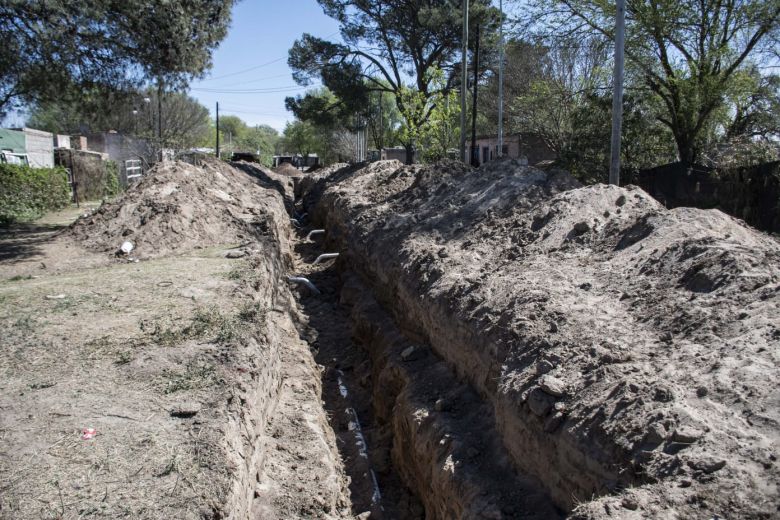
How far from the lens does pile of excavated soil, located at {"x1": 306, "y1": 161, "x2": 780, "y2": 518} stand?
3055 millimetres

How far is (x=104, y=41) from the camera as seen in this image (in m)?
12.4

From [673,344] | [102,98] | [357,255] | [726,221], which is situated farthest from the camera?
[102,98]

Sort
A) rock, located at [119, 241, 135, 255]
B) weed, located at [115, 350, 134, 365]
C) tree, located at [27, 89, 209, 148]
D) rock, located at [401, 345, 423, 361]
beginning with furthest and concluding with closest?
tree, located at [27, 89, 209, 148], rock, located at [119, 241, 135, 255], rock, located at [401, 345, 423, 361], weed, located at [115, 350, 134, 365]

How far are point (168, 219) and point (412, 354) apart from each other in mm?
6198

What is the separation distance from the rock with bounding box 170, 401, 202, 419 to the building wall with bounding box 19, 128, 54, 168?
2362 cm

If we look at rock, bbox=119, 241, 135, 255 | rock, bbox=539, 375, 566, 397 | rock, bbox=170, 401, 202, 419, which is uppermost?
rock, bbox=119, 241, 135, 255

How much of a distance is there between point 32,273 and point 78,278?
128 centimetres

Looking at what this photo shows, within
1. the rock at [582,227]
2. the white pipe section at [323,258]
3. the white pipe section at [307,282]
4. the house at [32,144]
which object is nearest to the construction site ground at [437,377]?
the rock at [582,227]

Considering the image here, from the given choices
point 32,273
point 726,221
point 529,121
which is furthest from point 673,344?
point 529,121

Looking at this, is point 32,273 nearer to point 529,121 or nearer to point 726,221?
point 726,221

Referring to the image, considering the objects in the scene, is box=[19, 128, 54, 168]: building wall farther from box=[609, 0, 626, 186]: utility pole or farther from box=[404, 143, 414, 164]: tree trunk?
box=[609, 0, 626, 186]: utility pole

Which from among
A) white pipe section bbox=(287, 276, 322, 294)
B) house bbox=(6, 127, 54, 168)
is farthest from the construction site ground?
house bbox=(6, 127, 54, 168)

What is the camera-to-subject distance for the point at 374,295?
32.4 feet

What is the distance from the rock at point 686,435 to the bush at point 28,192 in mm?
17228
